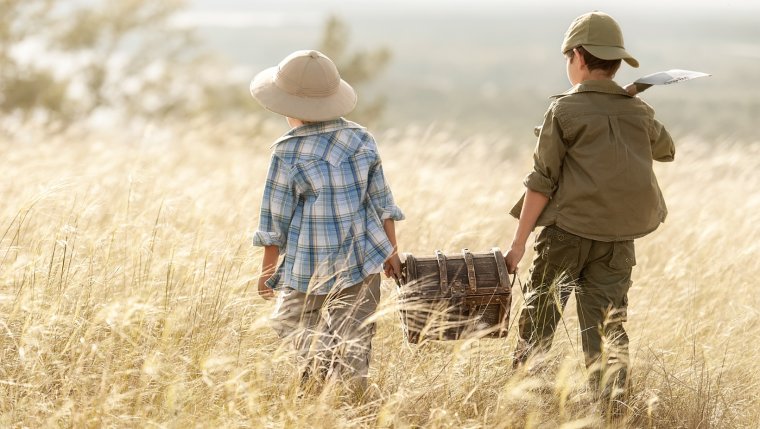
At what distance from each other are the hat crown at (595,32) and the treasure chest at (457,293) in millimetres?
907

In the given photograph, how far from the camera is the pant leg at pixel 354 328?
10.3ft

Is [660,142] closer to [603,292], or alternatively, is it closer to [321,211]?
[603,292]

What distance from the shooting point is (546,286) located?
358cm

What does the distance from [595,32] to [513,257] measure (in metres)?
0.94

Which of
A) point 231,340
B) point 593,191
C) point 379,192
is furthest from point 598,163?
point 231,340

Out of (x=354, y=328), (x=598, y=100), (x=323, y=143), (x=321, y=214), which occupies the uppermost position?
(x=598, y=100)

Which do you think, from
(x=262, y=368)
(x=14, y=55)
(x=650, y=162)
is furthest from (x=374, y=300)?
(x=14, y=55)

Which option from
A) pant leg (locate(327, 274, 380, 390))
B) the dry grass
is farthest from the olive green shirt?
pant leg (locate(327, 274, 380, 390))

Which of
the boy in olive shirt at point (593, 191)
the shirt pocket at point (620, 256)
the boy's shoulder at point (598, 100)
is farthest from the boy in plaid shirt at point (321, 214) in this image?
the shirt pocket at point (620, 256)

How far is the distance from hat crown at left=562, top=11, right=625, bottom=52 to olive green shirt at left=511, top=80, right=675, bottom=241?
0.16 meters

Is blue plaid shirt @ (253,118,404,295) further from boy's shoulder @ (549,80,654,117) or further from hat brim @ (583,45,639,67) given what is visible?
hat brim @ (583,45,639,67)

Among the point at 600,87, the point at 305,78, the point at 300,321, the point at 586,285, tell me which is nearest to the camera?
the point at 300,321

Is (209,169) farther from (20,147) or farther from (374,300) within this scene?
(374,300)

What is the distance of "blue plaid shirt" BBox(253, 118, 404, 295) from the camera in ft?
10.7
